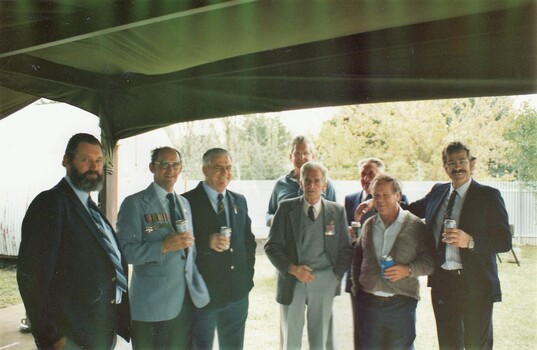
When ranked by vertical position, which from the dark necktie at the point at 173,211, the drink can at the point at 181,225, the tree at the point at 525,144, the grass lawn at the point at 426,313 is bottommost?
the grass lawn at the point at 426,313

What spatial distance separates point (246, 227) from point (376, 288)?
1.10m

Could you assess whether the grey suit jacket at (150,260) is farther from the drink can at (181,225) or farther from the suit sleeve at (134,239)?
the drink can at (181,225)

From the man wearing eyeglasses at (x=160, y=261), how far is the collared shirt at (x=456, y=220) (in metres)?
1.76

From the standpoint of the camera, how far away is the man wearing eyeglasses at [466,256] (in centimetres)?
299

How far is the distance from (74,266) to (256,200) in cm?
1091

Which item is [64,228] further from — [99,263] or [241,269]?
[241,269]

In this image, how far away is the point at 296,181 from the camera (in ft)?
12.8

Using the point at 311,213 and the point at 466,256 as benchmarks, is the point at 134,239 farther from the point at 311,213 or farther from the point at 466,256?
the point at 466,256

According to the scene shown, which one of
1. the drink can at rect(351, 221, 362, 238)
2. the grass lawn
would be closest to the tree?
the grass lawn

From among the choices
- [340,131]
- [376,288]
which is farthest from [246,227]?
[340,131]

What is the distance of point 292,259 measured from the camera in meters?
3.37

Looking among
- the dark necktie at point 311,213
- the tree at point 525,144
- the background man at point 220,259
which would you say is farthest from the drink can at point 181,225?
the tree at point 525,144

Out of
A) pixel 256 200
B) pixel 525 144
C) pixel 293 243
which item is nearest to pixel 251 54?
pixel 293 243

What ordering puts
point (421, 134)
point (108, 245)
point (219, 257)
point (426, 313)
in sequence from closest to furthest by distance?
point (108, 245)
point (219, 257)
point (426, 313)
point (421, 134)
